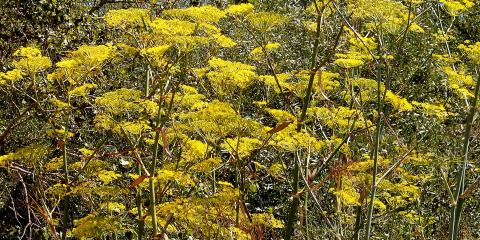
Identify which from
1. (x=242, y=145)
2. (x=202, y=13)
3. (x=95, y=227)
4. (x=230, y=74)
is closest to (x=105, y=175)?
(x=95, y=227)

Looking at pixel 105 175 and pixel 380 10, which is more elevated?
pixel 380 10

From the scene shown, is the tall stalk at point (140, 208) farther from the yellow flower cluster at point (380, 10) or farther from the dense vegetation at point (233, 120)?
the yellow flower cluster at point (380, 10)

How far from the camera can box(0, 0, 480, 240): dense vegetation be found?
410cm

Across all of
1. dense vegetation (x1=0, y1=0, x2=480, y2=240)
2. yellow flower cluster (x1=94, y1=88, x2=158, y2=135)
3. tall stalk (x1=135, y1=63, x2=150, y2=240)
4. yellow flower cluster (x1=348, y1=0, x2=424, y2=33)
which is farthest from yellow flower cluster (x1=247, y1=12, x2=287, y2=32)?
tall stalk (x1=135, y1=63, x2=150, y2=240)

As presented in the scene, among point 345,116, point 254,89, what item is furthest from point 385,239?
point 254,89

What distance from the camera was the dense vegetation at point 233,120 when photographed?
4102 mm

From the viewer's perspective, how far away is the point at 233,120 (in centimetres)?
404

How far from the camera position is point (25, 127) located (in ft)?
25.7

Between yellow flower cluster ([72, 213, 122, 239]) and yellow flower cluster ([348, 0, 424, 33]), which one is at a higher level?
yellow flower cluster ([348, 0, 424, 33])

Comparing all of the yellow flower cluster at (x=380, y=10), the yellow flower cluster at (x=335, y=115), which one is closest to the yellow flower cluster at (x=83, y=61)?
the yellow flower cluster at (x=335, y=115)

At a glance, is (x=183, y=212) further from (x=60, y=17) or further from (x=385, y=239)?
(x=60, y=17)

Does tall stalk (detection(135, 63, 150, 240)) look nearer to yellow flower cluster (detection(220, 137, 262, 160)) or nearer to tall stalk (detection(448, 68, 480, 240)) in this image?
yellow flower cluster (detection(220, 137, 262, 160))

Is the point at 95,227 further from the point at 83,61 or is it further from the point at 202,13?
the point at 202,13

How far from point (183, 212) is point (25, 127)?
14.2ft
